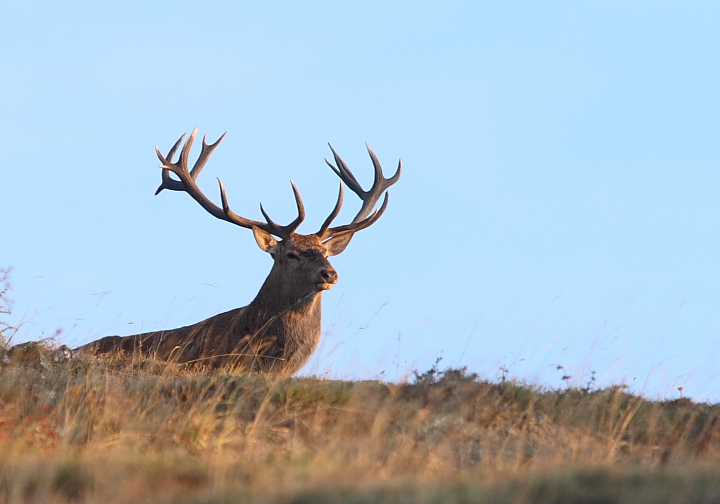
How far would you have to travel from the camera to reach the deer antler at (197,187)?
11.9 meters

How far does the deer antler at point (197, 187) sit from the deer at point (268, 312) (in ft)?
0.04

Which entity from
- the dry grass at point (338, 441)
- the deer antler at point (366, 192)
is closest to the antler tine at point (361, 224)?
the deer antler at point (366, 192)

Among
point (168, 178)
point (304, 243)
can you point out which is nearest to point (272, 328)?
point (304, 243)

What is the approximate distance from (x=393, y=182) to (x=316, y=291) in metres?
2.34

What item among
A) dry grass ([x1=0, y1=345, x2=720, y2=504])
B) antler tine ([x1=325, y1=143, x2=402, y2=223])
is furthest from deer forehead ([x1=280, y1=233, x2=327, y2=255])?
dry grass ([x1=0, y1=345, x2=720, y2=504])

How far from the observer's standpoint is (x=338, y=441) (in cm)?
609

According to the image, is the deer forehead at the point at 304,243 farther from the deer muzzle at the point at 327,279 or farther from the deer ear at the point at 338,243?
the deer muzzle at the point at 327,279

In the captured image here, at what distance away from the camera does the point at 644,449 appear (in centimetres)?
657

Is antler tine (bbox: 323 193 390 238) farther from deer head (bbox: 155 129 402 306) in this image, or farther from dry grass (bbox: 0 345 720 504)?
dry grass (bbox: 0 345 720 504)

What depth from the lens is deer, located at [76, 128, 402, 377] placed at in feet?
35.7

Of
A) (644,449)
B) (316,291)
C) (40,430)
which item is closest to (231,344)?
(316,291)

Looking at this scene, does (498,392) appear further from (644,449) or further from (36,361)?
(36,361)

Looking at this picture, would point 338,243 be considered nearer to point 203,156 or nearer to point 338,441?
point 203,156

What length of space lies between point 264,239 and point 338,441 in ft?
20.2
